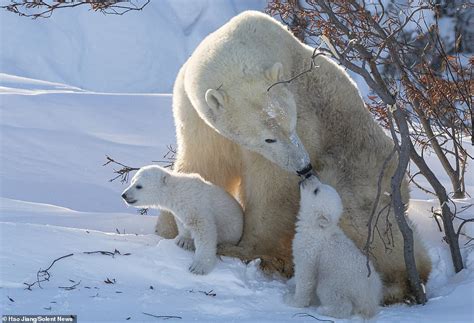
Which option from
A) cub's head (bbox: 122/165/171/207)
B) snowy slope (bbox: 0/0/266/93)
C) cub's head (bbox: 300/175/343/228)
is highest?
snowy slope (bbox: 0/0/266/93)

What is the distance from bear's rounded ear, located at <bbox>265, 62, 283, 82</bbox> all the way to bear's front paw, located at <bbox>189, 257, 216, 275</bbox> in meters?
1.03

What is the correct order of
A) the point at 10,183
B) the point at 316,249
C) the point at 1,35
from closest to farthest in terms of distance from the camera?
the point at 316,249 < the point at 10,183 < the point at 1,35

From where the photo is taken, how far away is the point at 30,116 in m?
7.41

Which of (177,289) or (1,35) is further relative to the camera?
(1,35)

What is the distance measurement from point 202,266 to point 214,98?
0.90 metres

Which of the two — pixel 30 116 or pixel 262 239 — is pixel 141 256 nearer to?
pixel 262 239

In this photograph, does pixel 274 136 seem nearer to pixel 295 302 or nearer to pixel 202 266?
pixel 202 266

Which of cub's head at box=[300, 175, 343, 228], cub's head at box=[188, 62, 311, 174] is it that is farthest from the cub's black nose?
cub's head at box=[300, 175, 343, 228]

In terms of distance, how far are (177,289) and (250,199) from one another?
878 mm

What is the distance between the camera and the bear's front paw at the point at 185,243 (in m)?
3.41

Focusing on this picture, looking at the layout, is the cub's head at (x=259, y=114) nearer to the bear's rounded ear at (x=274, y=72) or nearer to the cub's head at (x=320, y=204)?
the bear's rounded ear at (x=274, y=72)

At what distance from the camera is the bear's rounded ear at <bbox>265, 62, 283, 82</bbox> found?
→ 132 inches

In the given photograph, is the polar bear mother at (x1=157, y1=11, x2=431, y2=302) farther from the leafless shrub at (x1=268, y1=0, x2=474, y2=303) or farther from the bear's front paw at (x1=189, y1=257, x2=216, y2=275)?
the bear's front paw at (x1=189, y1=257, x2=216, y2=275)

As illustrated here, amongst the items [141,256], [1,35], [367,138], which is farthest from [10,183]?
[1,35]
